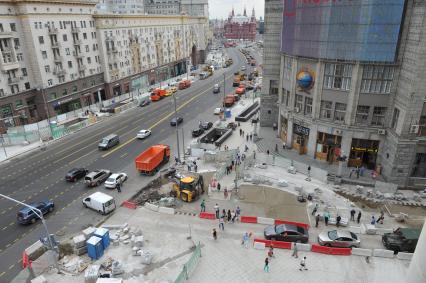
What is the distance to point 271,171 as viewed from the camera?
45.1 meters

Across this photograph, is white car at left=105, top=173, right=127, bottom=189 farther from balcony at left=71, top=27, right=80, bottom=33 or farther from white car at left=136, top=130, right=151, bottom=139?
balcony at left=71, top=27, right=80, bottom=33

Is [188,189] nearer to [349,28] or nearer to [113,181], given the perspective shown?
[113,181]

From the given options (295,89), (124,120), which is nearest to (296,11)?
(295,89)

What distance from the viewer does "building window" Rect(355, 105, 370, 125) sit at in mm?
41969

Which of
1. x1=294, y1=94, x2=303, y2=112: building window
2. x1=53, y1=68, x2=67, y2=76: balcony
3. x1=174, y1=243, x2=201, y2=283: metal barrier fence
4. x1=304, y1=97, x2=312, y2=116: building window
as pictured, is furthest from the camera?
x1=53, y1=68, x2=67, y2=76: balcony

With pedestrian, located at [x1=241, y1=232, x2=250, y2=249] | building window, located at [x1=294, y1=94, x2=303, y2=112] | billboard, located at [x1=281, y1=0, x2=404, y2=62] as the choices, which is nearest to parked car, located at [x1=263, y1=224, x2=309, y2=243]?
pedestrian, located at [x1=241, y1=232, x2=250, y2=249]

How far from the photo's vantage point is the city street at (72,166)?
33.6 metres

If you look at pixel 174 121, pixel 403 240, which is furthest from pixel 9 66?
pixel 403 240

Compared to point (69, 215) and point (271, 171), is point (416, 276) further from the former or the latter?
point (69, 215)

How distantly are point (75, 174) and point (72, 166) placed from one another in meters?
5.74

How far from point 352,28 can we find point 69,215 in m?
39.9

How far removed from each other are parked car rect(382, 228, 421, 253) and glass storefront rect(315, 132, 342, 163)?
16.6 meters

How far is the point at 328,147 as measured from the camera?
45938 mm

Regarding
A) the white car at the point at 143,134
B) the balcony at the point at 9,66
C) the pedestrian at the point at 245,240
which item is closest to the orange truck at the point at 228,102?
the white car at the point at 143,134
